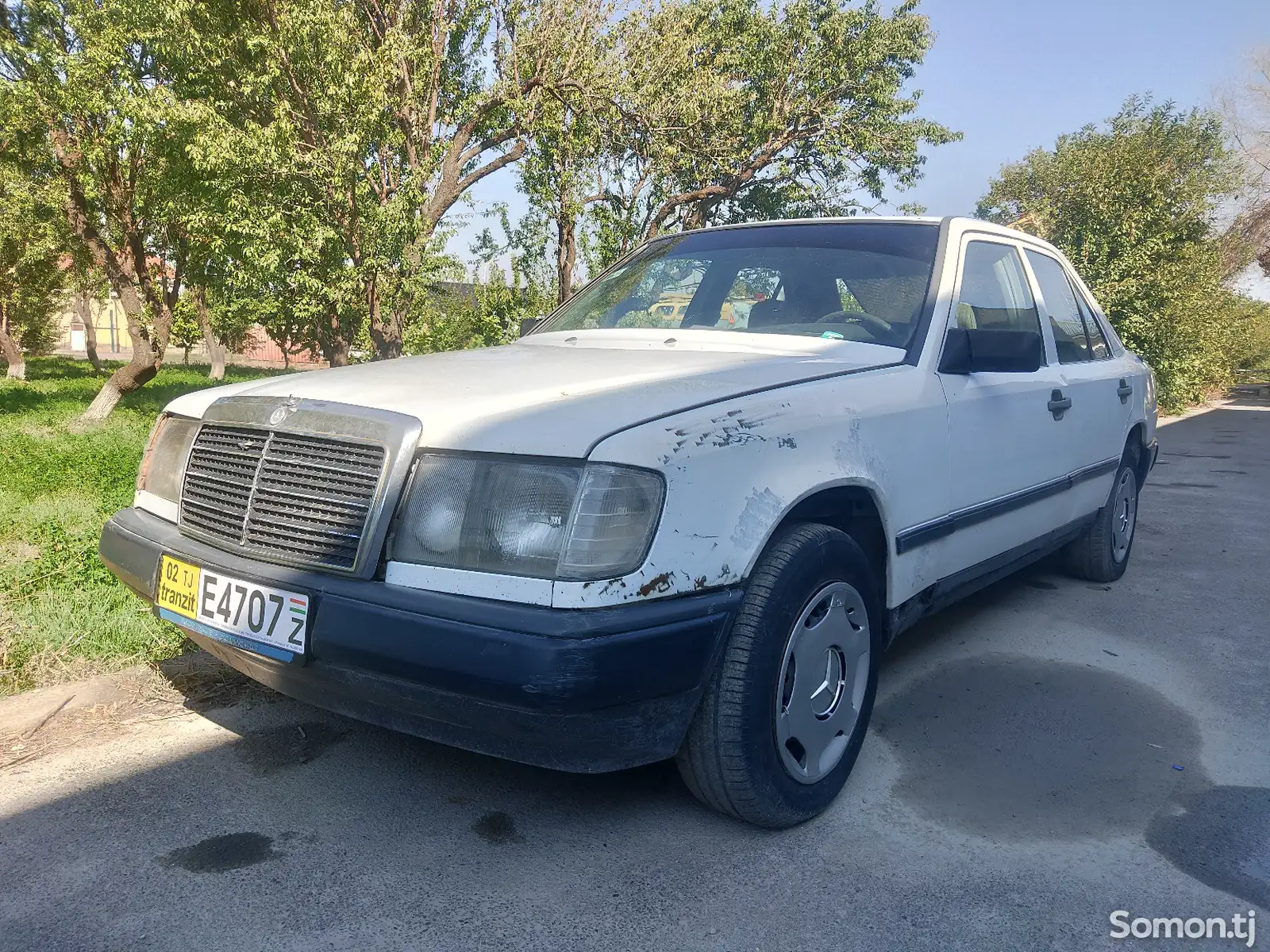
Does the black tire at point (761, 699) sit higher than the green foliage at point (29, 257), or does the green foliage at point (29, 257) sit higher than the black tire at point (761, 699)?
the green foliage at point (29, 257)

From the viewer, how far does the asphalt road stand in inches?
78.1

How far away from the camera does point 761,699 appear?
2.16 meters

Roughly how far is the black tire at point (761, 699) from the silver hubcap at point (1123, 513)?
314 cm

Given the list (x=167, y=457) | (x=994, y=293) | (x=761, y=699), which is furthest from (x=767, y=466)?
(x=994, y=293)

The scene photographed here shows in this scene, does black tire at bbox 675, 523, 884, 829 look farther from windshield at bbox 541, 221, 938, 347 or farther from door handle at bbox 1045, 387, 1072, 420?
door handle at bbox 1045, 387, 1072, 420

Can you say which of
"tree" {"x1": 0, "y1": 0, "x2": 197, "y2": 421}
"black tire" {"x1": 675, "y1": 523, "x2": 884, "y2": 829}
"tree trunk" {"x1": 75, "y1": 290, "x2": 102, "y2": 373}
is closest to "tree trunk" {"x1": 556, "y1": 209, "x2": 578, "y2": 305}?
"tree" {"x1": 0, "y1": 0, "x2": 197, "y2": 421}

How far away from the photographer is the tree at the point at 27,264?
11633mm

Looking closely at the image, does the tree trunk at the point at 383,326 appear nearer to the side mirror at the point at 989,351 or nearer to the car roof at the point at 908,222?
the car roof at the point at 908,222

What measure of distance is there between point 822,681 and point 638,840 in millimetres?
615

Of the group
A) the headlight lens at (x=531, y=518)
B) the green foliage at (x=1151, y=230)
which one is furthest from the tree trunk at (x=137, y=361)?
the green foliage at (x=1151, y=230)

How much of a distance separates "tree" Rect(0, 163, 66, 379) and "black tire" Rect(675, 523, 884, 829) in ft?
40.7

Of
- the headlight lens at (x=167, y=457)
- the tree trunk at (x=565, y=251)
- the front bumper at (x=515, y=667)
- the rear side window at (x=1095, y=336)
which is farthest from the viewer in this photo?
the tree trunk at (x=565, y=251)

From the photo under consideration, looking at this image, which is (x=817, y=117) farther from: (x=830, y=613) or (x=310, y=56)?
(x=830, y=613)

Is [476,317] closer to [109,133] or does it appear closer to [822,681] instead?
[109,133]
